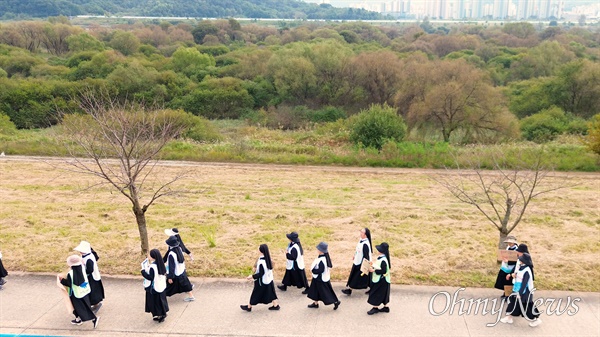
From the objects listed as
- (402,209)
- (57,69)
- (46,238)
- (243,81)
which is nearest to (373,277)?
(402,209)

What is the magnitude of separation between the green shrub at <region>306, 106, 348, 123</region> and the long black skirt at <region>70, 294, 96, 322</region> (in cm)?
3496

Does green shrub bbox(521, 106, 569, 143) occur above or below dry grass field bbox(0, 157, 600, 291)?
below

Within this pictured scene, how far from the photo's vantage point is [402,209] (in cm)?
1712

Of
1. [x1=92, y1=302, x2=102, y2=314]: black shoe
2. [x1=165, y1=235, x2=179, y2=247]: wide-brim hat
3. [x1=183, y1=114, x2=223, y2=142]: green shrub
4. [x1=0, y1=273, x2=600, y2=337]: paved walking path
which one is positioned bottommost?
[x1=183, y1=114, x2=223, y2=142]: green shrub

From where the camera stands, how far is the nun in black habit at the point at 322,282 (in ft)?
32.2

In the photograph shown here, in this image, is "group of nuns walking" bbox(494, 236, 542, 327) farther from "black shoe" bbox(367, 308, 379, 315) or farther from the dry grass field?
"black shoe" bbox(367, 308, 379, 315)

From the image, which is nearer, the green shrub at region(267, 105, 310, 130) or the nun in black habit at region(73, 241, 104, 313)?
the nun in black habit at region(73, 241, 104, 313)

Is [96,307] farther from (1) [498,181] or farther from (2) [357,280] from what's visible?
(1) [498,181]

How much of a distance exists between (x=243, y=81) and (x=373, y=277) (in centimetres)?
4318

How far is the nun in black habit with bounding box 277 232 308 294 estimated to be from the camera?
10.3m

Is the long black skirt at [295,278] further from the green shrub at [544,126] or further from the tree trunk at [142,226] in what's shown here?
the green shrub at [544,126]

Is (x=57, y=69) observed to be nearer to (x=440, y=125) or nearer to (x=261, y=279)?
(x=440, y=125)

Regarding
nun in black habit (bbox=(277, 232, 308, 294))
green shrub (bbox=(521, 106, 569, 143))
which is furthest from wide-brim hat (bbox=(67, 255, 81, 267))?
green shrub (bbox=(521, 106, 569, 143))

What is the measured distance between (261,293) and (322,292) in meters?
1.12
